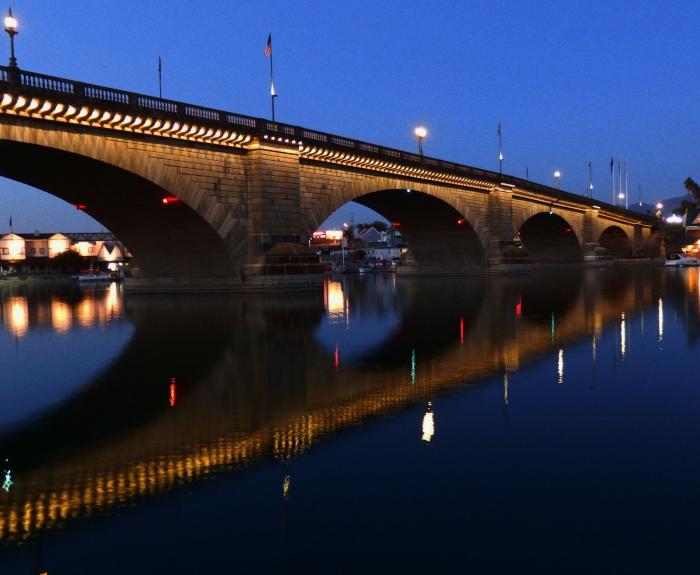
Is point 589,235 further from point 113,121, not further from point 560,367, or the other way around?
point 560,367

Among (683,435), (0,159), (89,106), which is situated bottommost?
(683,435)

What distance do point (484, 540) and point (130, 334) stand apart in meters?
17.4

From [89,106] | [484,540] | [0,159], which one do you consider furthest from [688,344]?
[0,159]

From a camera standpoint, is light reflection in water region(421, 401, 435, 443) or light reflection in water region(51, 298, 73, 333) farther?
light reflection in water region(51, 298, 73, 333)

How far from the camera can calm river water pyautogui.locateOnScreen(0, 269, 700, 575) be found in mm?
4887

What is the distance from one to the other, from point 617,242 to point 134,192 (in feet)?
370

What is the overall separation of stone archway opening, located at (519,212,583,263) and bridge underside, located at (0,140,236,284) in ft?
207

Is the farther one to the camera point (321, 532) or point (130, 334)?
point (130, 334)

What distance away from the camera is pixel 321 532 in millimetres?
5195

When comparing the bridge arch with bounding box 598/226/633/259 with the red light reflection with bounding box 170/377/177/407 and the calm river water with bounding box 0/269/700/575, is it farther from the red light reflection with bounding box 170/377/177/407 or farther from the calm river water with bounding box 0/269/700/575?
the red light reflection with bounding box 170/377/177/407

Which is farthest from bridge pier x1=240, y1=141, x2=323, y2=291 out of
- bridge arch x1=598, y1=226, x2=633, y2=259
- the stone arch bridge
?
bridge arch x1=598, y1=226, x2=633, y2=259

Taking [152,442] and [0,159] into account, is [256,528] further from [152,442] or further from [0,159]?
[0,159]

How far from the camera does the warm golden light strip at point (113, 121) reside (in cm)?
2608

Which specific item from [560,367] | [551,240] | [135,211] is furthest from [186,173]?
[551,240]
